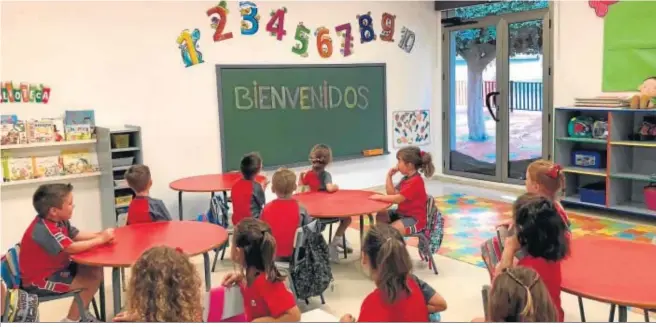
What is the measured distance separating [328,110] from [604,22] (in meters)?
3.34

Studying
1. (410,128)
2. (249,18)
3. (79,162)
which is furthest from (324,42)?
(79,162)

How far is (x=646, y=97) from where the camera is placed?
6031mm

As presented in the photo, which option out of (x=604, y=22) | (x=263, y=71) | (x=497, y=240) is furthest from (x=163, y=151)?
(x=604, y=22)

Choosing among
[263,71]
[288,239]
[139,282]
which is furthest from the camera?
[263,71]

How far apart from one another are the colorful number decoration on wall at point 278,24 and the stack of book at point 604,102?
11.4 ft

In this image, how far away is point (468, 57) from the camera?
8.62m

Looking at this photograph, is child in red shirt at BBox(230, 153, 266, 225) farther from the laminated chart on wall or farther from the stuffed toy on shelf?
the laminated chart on wall

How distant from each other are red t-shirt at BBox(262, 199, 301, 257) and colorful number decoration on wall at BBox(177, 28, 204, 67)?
124 inches

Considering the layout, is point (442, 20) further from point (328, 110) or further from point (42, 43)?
point (42, 43)

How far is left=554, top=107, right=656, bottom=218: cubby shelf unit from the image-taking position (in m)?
6.23

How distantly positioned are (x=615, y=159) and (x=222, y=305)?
530 centimetres

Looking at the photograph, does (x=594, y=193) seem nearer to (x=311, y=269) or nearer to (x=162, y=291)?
(x=311, y=269)

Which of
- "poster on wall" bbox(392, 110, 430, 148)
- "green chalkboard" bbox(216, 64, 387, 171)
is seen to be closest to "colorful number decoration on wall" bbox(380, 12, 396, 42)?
Answer: "green chalkboard" bbox(216, 64, 387, 171)

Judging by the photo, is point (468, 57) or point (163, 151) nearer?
A: point (163, 151)
